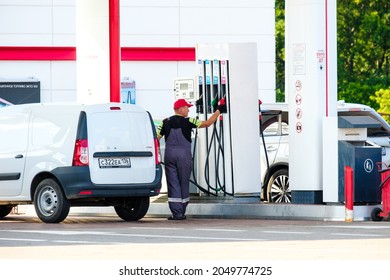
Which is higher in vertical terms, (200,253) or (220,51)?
(220,51)

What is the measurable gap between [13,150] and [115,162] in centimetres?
158

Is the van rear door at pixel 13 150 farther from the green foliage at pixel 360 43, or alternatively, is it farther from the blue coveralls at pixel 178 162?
the green foliage at pixel 360 43

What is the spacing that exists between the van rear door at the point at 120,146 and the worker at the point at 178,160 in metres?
0.65

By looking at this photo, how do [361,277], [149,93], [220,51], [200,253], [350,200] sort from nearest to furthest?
[361,277]
[200,253]
[350,200]
[220,51]
[149,93]

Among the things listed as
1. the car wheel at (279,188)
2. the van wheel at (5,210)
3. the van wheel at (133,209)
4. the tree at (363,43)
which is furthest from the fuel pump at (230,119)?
the tree at (363,43)

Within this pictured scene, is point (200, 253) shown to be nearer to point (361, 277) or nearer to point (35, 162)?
point (361, 277)

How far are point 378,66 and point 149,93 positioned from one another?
42.2 m

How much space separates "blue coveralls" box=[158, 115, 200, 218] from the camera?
73.7 ft

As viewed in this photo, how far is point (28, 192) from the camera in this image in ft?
71.1

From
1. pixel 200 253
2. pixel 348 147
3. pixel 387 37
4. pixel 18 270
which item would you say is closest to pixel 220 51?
pixel 348 147

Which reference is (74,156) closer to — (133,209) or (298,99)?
(133,209)

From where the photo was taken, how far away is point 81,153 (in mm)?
21188

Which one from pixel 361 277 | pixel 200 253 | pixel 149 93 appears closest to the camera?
pixel 361 277

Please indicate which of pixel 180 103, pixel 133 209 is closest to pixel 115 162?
pixel 133 209
